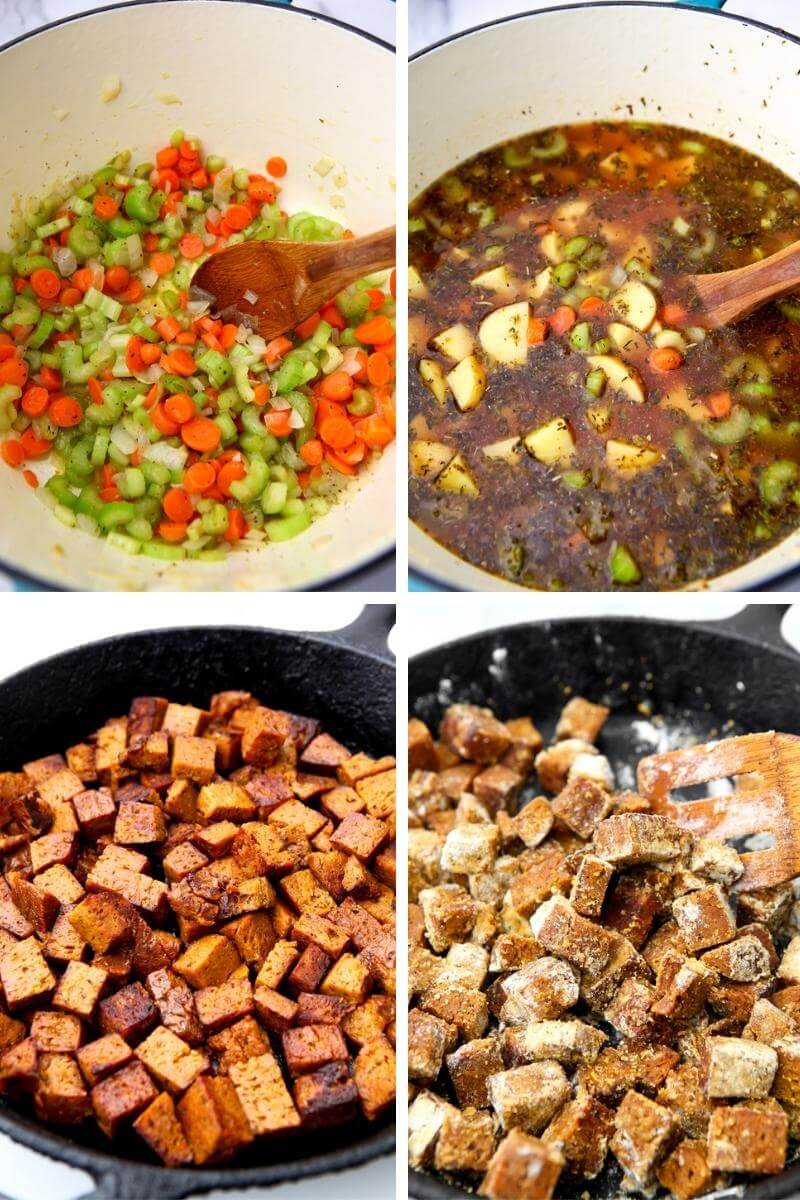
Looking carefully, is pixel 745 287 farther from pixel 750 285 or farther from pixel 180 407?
pixel 180 407

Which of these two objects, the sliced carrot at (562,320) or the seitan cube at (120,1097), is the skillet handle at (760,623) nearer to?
the sliced carrot at (562,320)

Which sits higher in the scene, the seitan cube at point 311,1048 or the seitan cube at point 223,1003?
the seitan cube at point 223,1003

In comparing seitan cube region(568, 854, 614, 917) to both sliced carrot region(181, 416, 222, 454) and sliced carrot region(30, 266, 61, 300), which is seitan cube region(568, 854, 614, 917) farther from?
sliced carrot region(30, 266, 61, 300)

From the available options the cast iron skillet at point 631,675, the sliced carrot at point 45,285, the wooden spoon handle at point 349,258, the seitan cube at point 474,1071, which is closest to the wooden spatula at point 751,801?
the cast iron skillet at point 631,675

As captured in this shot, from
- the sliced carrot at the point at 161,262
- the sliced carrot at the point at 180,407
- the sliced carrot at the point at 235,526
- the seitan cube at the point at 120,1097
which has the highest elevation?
the sliced carrot at the point at 161,262

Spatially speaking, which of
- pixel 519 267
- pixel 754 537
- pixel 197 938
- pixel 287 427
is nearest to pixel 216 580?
pixel 287 427

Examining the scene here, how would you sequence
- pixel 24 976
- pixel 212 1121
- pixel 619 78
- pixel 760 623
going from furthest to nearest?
pixel 760 623, pixel 619 78, pixel 24 976, pixel 212 1121

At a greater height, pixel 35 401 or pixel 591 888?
pixel 35 401

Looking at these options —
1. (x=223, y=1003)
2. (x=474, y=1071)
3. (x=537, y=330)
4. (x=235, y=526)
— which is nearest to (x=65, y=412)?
(x=235, y=526)
